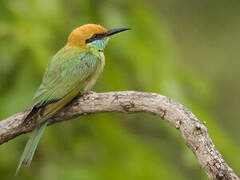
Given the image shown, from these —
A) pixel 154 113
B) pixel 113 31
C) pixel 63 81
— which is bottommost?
pixel 154 113

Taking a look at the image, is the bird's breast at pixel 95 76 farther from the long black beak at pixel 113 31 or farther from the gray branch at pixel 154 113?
the gray branch at pixel 154 113

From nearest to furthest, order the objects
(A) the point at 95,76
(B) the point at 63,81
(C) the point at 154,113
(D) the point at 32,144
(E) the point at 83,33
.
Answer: (C) the point at 154,113, (D) the point at 32,144, (B) the point at 63,81, (A) the point at 95,76, (E) the point at 83,33

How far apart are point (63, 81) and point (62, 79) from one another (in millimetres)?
22

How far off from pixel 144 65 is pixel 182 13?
161 inches

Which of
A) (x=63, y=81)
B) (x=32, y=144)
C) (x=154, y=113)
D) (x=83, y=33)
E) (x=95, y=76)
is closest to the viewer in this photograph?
(x=154, y=113)

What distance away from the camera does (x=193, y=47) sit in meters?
7.21

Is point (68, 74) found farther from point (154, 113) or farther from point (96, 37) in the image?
point (154, 113)

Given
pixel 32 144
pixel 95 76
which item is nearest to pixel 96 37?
pixel 95 76

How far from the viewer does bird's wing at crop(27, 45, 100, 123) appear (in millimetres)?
3221

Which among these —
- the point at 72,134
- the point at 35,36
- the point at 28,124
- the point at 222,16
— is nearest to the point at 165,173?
the point at 72,134

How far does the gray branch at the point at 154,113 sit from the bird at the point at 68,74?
0.07 meters

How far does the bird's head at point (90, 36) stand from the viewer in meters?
3.78

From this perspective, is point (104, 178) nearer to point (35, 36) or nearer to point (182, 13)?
point (35, 36)

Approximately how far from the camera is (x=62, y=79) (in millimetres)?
3512
